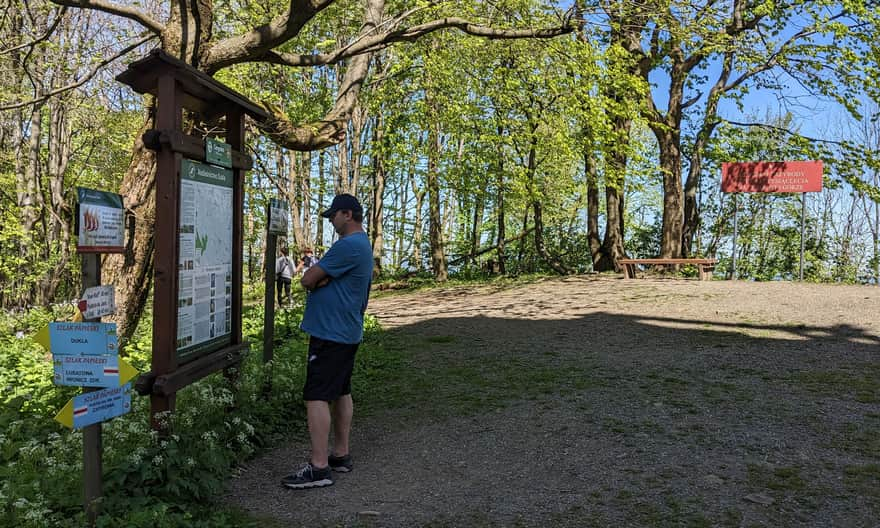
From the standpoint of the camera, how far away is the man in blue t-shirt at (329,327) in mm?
4543

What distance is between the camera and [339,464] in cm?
488

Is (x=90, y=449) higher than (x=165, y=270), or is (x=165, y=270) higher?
(x=165, y=270)

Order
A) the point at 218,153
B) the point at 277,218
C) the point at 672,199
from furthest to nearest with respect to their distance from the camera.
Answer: the point at 672,199
the point at 277,218
the point at 218,153

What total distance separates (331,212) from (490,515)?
2.21 m

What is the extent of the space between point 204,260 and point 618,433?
344 centimetres

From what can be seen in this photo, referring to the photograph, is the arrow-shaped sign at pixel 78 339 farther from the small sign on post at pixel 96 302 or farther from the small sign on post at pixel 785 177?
the small sign on post at pixel 785 177

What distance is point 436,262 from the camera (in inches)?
898

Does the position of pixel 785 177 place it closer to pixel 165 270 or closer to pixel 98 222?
pixel 165 270

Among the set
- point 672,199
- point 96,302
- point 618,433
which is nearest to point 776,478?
point 618,433

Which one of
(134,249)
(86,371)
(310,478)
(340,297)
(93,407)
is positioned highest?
(134,249)

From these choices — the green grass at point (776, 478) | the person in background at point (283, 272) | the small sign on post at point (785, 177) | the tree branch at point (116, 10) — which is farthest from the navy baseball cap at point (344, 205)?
the small sign on post at point (785, 177)

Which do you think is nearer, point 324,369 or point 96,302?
point 96,302

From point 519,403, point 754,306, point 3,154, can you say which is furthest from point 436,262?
point 519,403

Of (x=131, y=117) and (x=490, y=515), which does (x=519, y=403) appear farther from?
(x=131, y=117)
